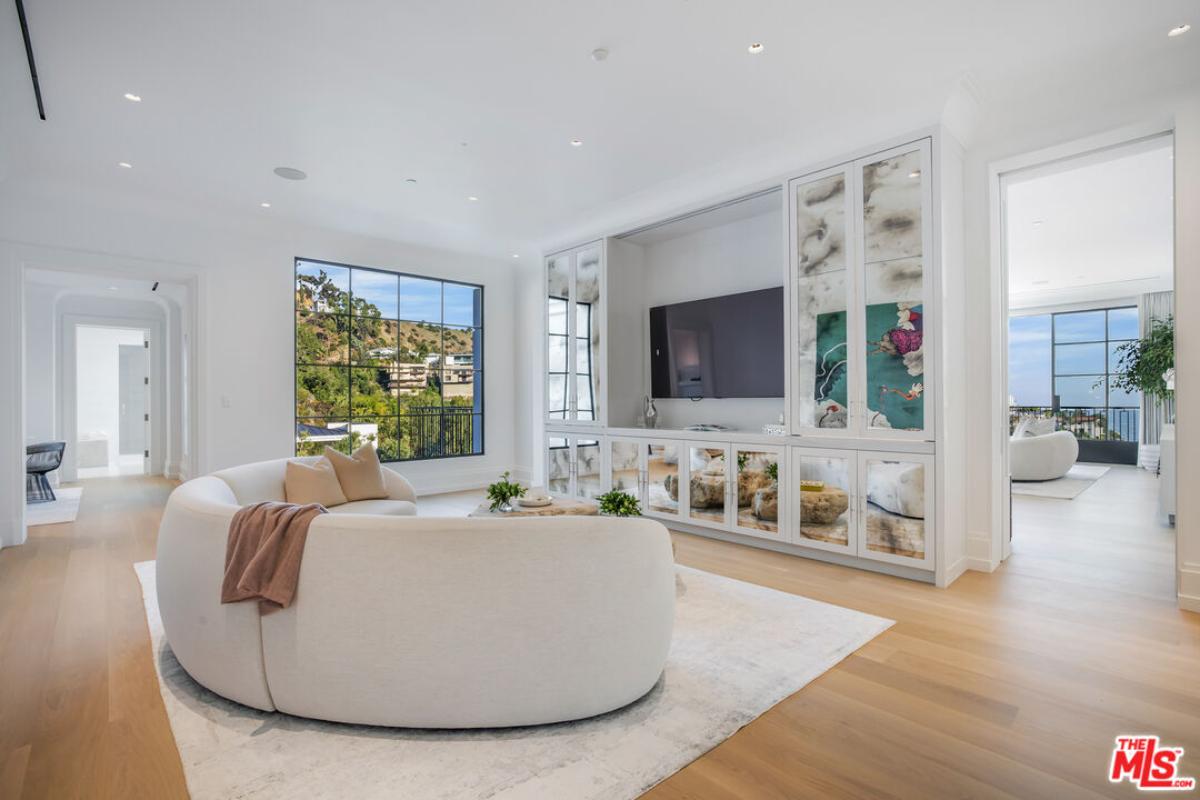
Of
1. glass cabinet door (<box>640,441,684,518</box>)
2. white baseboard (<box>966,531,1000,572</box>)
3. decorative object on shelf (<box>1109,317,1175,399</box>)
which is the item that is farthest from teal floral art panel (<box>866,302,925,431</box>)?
decorative object on shelf (<box>1109,317,1175,399</box>)

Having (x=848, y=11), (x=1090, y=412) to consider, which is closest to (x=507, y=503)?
(x=848, y=11)

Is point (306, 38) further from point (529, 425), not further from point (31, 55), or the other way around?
point (529, 425)

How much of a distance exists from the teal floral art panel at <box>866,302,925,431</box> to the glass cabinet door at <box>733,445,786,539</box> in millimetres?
789

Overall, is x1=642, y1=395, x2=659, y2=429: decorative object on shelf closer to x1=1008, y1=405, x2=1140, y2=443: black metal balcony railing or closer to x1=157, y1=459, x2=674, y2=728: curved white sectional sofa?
x1=157, y1=459, x2=674, y2=728: curved white sectional sofa

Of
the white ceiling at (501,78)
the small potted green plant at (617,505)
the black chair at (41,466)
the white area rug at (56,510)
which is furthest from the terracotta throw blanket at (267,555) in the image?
→ the black chair at (41,466)

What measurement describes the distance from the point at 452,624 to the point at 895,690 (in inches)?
67.6

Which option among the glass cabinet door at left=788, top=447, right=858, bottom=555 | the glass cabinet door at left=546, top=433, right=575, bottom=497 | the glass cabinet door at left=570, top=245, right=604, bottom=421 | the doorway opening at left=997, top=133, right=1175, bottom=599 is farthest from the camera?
the glass cabinet door at left=546, top=433, right=575, bottom=497

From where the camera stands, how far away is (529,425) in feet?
24.4

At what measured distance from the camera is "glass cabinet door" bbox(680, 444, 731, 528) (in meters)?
4.62

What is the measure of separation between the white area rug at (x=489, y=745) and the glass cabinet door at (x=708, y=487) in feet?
6.87

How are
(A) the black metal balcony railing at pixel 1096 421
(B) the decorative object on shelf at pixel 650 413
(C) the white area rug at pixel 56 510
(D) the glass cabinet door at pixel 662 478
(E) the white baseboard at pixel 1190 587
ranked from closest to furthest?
1. (E) the white baseboard at pixel 1190 587
2. (D) the glass cabinet door at pixel 662 478
3. (C) the white area rug at pixel 56 510
4. (B) the decorative object on shelf at pixel 650 413
5. (A) the black metal balcony railing at pixel 1096 421

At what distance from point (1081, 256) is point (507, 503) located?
7.97m

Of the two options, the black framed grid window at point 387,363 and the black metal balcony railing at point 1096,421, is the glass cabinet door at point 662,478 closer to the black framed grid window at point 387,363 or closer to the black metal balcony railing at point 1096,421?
the black framed grid window at point 387,363

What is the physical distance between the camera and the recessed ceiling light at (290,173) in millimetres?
4426
